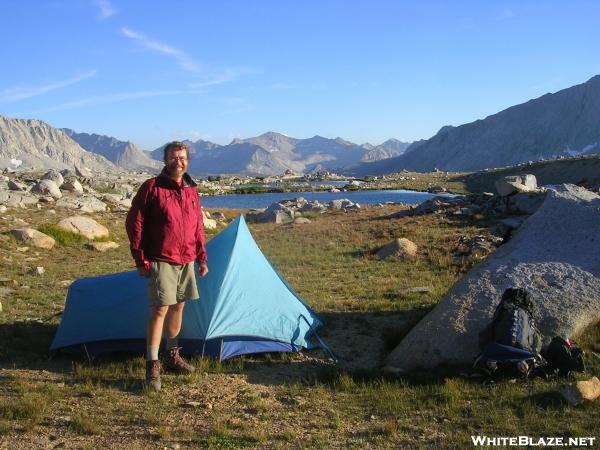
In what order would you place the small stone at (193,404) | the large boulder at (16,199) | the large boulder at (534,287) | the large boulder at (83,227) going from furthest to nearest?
the large boulder at (16,199), the large boulder at (83,227), the large boulder at (534,287), the small stone at (193,404)

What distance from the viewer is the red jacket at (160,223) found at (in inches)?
263

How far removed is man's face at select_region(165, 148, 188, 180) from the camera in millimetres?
6914

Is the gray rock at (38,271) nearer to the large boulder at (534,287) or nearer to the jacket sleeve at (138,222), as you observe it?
the jacket sleeve at (138,222)

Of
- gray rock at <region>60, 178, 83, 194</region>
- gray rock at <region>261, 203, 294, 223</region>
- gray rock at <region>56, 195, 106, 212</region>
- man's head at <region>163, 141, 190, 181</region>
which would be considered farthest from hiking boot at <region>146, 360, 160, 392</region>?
gray rock at <region>60, 178, 83, 194</region>

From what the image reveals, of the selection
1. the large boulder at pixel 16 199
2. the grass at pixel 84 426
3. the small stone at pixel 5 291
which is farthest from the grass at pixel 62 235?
the grass at pixel 84 426

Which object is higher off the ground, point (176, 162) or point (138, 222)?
point (176, 162)

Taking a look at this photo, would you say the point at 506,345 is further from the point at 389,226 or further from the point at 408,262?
the point at 389,226

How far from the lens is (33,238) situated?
63.9 ft

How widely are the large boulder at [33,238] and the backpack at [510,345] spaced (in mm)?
16635

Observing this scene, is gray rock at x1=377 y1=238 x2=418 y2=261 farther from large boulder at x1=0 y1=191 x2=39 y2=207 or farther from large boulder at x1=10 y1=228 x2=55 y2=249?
large boulder at x1=0 y1=191 x2=39 y2=207

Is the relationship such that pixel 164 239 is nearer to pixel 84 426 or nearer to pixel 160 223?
pixel 160 223

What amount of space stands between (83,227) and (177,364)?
16305 mm

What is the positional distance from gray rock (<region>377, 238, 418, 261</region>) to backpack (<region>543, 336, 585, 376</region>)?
31.6ft

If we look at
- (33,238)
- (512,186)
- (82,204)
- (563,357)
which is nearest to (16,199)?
(82,204)
